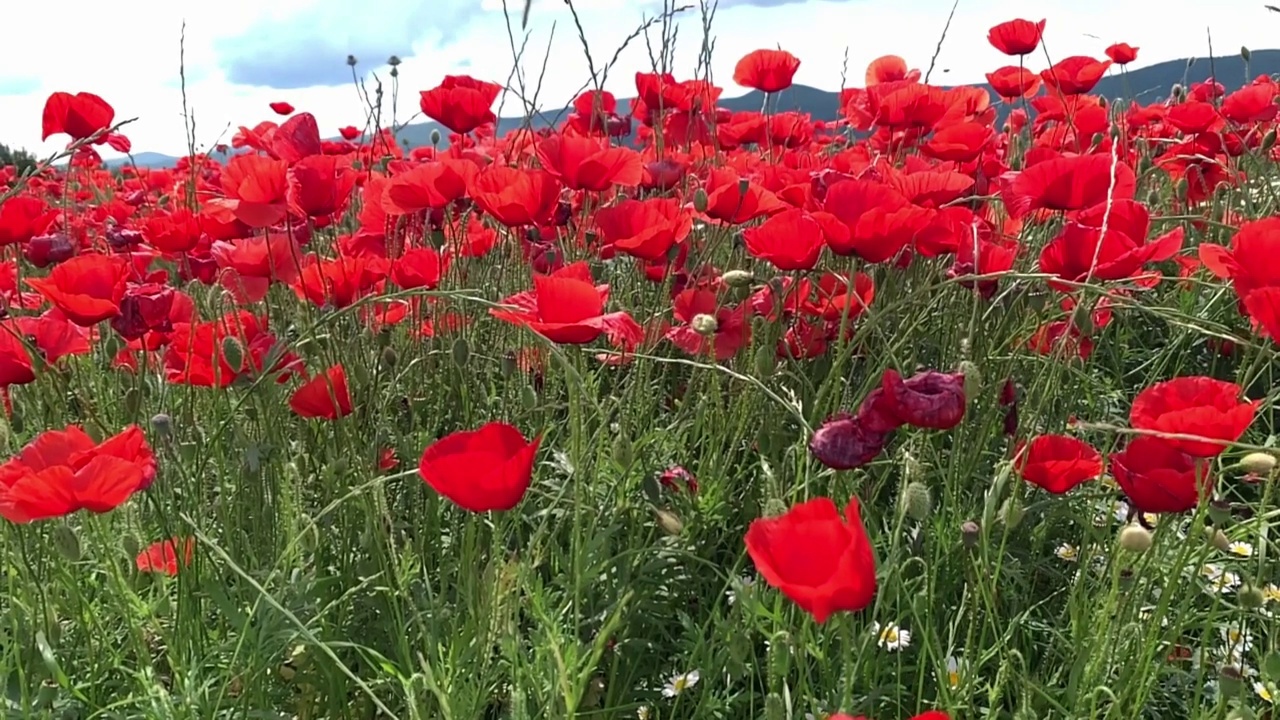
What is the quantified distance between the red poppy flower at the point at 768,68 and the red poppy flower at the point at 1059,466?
1913 mm

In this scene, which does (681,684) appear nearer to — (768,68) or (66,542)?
(66,542)

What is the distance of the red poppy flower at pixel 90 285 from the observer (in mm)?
1684

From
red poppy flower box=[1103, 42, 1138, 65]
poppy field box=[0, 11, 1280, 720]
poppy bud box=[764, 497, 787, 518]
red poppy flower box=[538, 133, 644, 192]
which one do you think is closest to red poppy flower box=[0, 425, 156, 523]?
poppy field box=[0, 11, 1280, 720]

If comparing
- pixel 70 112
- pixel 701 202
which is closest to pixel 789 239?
pixel 701 202

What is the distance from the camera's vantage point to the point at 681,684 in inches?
60.1

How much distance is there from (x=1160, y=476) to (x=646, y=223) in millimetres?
1033

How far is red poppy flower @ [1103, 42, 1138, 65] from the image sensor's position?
13.3 ft

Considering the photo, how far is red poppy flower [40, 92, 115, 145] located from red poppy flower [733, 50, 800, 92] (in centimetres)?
180

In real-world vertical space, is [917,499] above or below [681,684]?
above

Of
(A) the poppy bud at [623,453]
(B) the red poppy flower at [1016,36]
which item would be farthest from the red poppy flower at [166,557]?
(B) the red poppy flower at [1016,36]

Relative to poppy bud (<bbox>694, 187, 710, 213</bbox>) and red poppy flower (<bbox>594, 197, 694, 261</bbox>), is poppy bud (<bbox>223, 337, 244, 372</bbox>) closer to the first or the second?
red poppy flower (<bbox>594, 197, 694, 261</bbox>)

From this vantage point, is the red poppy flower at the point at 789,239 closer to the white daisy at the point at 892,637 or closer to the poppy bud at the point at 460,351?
the poppy bud at the point at 460,351

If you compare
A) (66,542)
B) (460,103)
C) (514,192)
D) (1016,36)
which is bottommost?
(66,542)

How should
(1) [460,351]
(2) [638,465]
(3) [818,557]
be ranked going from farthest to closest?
(2) [638,465] → (1) [460,351] → (3) [818,557]
